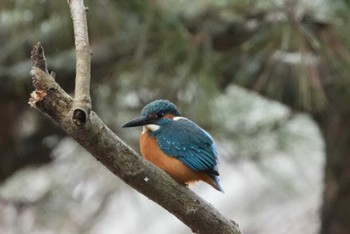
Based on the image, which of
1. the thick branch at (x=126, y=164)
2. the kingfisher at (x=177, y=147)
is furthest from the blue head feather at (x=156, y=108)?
the thick branch at (x=126, y=164)

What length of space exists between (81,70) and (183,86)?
80 centimetres

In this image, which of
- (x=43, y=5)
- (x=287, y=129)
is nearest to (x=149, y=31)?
(x=43, y=5)

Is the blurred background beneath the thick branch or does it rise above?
above

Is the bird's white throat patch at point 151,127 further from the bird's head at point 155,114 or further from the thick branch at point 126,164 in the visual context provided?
the thick branch at point 126,164

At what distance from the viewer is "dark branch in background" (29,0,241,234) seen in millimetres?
747

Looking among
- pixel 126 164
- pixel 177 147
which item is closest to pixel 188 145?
pixel 177 147

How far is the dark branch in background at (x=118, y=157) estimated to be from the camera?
0.75m

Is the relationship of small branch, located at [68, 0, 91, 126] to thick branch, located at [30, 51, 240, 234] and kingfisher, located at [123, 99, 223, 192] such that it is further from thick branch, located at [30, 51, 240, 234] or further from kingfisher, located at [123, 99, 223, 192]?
kingfisher, located at [123, 99, 223, 192]

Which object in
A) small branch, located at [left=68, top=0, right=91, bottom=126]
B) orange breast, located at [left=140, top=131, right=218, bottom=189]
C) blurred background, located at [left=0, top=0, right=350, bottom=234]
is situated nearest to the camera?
small branch, located at [left=68, top=0, right=91, bottom=126]

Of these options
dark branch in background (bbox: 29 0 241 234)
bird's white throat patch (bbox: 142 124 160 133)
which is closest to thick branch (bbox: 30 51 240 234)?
dark branch in background (bbox: 29 0 241 234)

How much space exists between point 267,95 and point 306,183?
67 centimetres

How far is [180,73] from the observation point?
1.61 m

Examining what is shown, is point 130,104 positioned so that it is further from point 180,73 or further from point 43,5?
point 43,5

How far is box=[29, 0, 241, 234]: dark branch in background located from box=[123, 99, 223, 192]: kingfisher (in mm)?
32
